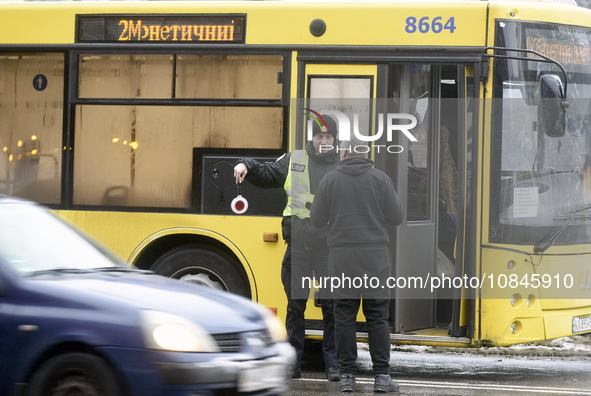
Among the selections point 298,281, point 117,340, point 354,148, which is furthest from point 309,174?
point 117,340

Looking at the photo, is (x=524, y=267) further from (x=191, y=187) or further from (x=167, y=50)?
(x=167, y=50)

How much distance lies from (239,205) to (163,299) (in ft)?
9.89

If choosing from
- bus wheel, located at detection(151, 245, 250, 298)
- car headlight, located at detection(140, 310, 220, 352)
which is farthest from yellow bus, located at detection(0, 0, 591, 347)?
car headlight, located at detection(140, 310, 220, 352)

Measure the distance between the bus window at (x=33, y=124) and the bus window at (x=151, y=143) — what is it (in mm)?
243

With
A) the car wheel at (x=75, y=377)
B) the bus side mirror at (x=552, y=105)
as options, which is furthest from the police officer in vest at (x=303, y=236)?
the car wheel at (x=75, y=377)

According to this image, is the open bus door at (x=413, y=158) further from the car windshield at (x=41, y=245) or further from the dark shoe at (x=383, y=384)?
the car windshield at (x=41, y=245)

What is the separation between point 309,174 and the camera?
21.3ft

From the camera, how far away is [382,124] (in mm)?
6871

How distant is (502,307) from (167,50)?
3.76 metres

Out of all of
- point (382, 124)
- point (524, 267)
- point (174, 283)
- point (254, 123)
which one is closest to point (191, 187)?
point (254, 123)

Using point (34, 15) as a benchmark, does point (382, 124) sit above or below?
below

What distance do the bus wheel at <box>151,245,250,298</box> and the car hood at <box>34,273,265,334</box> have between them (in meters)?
2.55

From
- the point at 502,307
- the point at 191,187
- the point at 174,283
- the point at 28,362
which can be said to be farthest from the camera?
the point at 191,187
